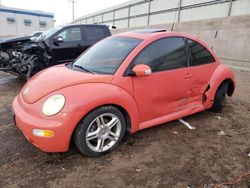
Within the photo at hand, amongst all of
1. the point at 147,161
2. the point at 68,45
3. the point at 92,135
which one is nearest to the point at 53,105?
the point at 92,135

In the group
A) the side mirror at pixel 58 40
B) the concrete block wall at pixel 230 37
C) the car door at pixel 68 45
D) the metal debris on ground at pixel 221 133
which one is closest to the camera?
the metal debris on ground at pixel 221 133

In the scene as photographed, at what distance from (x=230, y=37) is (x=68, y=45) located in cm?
718

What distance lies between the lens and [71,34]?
7102mm

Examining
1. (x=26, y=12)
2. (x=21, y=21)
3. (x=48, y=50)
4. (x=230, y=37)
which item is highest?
(x=26, y=12)

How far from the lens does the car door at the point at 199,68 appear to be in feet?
13.0

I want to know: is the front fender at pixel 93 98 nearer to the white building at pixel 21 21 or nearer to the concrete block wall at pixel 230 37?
the concrete block wall at pixel 230 37

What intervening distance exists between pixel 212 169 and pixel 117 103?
4.63 feet

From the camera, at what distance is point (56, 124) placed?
104 inches

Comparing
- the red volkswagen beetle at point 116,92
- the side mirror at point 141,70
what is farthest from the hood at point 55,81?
the side mirror at point 141,70

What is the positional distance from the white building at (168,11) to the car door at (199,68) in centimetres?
847

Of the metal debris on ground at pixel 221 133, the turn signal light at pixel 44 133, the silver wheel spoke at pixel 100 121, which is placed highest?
the silver wheel spoke at pixel 100 121

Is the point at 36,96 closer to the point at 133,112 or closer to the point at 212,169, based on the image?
the point at 133,112

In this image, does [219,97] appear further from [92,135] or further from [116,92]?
[92,135]

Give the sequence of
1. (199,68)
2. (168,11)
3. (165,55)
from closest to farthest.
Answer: (165,55) → (199,68) → (168,11)
